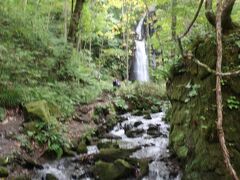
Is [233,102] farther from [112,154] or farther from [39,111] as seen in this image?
[39,111]

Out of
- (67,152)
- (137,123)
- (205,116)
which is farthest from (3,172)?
(137,123)

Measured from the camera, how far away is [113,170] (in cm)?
723

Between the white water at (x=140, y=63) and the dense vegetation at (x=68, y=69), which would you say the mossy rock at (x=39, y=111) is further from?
the white water at (x=140, y=63)

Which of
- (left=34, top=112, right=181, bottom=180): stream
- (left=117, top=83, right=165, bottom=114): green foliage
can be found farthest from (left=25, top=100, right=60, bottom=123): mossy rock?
(left=117, top=83, right=165, bottom=114): green foliage

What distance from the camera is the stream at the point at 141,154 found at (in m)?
7.44

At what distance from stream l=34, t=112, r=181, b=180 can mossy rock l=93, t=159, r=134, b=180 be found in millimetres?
307

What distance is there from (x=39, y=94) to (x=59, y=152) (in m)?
3.15

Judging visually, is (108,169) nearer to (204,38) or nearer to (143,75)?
(204,38)

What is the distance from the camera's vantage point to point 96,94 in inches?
628

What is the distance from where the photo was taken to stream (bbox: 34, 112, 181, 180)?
7438 millimetres

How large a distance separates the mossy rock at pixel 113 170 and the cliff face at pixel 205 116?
3.77 ft

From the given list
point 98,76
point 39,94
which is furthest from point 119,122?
point 98,76

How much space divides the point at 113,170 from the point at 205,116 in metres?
2.29

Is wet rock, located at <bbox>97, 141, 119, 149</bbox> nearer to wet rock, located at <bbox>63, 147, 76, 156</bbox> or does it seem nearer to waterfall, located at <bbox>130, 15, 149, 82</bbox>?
wet rock, located at <bbox>63, 147, 76, 156</bbox>
